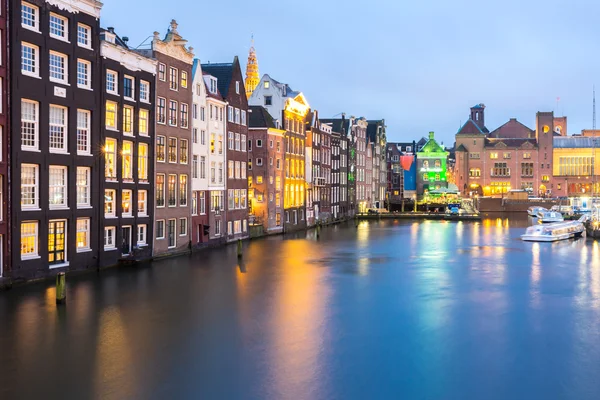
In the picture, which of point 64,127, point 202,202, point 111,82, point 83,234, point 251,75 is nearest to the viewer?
point 64,127

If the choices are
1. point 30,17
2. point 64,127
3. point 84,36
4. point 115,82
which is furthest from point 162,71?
point 30,17

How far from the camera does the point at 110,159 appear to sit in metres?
47.2

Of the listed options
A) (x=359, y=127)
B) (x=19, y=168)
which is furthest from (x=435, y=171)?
(x=19, y=168)

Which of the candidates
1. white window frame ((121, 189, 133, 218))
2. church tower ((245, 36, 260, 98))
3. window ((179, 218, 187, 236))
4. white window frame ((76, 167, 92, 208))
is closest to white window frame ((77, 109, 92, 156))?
white window frame ((76, 167, 92, 208))

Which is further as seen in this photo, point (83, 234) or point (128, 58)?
point (128, 58)

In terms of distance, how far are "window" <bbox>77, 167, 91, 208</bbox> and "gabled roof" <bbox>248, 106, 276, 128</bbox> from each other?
1580 inches

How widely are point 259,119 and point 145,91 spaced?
3255 cm

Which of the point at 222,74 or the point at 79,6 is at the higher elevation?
the point at 222,74

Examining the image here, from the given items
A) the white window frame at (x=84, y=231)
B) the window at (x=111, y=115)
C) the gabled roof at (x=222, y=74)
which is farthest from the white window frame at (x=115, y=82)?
the gabled roof at (x=222, y=74)

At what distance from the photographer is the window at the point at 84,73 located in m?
43.3

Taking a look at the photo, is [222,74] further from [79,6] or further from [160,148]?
[79,6]

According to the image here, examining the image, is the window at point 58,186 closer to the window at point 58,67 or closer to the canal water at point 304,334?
the canal water at point 304,334

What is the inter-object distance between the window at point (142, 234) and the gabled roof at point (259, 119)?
33.9 metres

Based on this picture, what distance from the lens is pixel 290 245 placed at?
230ft
